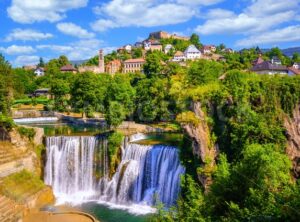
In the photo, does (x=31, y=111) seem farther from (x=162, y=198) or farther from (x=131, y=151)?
(x=162, y=198)

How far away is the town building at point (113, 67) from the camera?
96.1m

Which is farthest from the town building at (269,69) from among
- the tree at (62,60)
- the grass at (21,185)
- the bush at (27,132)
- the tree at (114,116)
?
the tree at (62,60)

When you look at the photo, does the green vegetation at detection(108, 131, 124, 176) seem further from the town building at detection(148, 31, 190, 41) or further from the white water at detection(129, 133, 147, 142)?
the town building at detection(148, 31, 190, 41)

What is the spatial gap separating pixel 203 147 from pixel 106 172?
9874mm

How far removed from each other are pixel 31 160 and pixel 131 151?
8.23m

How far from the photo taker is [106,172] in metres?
28.0

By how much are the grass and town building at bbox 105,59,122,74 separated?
228 ft

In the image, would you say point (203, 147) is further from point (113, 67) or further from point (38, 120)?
point (113, 67)

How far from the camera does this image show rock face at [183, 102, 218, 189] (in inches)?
816

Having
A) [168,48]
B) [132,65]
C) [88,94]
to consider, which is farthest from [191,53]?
[88,94]

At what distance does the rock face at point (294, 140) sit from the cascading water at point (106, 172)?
719 cm

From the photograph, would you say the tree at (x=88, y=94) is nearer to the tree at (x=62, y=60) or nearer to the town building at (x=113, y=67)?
the town building at (x=113, y=67)

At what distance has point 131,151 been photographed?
27234 mm

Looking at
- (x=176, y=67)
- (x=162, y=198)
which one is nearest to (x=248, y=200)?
(x=162, y=198)
